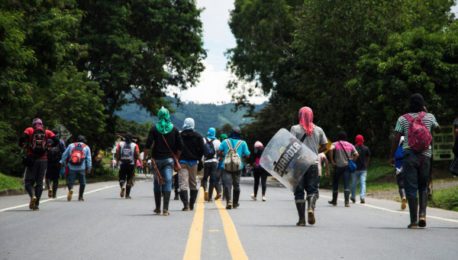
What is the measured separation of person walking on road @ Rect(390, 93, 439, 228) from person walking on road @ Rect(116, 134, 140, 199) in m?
11.1

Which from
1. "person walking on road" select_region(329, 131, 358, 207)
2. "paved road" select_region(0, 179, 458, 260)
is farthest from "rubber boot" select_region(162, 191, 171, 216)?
"person walking on road" select_region(329, 131, 358, 207)

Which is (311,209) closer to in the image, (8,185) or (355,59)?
(8,185)

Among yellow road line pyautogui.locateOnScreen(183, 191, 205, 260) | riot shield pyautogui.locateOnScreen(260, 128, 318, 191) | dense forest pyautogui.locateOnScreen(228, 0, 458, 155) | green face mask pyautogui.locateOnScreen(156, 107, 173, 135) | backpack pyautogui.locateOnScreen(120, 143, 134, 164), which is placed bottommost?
yellow road line pyautogui.locateOnScreen(183, 191, 205, 260)

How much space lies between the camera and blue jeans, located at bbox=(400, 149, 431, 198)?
11.4 metres

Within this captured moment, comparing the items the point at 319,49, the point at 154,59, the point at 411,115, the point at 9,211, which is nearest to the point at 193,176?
the point at 9,211

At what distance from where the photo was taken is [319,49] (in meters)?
39.8

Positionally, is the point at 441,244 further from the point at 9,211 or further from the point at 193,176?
the point at 9,211

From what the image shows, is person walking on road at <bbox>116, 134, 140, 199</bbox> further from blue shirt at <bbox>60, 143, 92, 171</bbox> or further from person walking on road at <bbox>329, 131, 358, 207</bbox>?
person walking on road at <bbox>329, 131, 358, 207</bbox>

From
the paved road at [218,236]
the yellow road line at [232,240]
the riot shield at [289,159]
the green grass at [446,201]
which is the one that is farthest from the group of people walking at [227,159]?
the yellow road line at [232,240]

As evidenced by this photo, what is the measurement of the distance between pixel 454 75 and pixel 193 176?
842 inches

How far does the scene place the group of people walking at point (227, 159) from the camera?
1149 cm

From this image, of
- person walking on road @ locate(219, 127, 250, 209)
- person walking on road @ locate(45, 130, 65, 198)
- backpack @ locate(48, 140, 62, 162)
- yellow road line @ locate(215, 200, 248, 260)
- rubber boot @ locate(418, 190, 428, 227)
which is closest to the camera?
yellow road line @ locate(215, 200, 248, 260)

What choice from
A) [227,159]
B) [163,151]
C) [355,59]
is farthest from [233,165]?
[355,59]

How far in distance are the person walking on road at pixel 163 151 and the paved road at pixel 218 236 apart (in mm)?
590
